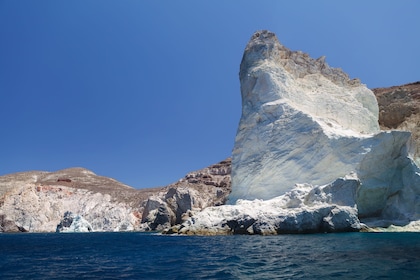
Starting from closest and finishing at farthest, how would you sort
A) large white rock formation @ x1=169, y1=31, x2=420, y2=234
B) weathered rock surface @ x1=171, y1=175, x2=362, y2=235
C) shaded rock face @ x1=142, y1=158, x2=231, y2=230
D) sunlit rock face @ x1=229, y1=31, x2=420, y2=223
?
weathered rock surface @ x1=171, y1=175, x2=362, y2=235 < large white rock formation @ x1=169, y1=31, x2=420, y2=234 < sunlit rock face @ x1=229, y1=31, x2=420, y2=223 < shaded rock face @ x1=142, y1=158, x2=231, y2=230

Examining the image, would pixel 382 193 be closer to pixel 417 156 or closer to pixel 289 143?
pixel 417 156

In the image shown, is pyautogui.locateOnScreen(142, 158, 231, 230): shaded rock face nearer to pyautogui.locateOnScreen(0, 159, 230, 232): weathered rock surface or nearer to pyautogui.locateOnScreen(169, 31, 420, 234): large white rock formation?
pyautogui.locateOnScreen(0, 159, 230, 232): weathered rock surface

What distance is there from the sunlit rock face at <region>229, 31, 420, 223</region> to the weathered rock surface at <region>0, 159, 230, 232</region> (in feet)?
97.1

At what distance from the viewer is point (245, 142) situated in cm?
4719

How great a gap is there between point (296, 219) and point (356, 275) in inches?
805

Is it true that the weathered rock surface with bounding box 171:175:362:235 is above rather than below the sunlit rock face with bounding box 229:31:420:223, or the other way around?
below

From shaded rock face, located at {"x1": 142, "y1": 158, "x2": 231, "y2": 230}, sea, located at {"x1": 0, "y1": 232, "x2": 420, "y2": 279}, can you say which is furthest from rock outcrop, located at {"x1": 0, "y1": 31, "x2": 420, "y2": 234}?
shaded rock face, located at {"x1": 142, "y1": 158, "x2": 231, "y2": 230}

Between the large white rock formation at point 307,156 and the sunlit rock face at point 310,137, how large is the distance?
0.37ft

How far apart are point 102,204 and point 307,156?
68474mm

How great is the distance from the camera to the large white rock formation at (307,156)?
3491cm

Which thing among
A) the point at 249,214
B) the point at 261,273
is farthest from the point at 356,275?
the point at 249,214

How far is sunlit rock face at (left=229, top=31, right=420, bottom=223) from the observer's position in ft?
127

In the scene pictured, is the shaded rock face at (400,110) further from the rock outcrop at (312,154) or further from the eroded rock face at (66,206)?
the eroded rock face at (66,206)

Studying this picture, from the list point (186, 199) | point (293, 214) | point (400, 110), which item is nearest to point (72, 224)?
point (186, 199)
